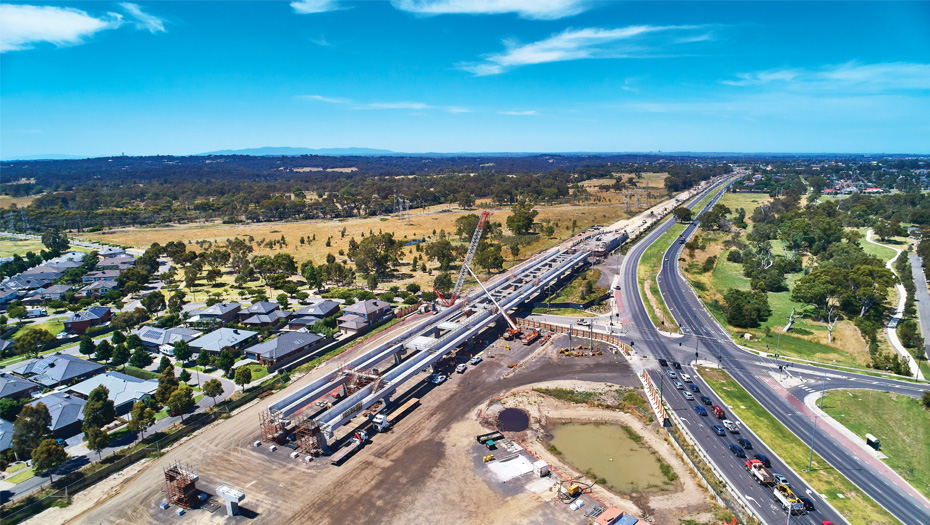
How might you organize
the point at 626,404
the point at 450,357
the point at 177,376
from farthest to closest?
the point at 450,357 < the point at 177,376 < the point at 626,404

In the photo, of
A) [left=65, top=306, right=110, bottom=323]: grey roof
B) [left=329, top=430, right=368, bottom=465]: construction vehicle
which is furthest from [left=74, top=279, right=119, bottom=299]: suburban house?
[left=329, top=430, right=368, bottom=465]: construction vehicle

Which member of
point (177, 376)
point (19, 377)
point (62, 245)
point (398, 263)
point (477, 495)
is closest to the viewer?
point (477, 495)

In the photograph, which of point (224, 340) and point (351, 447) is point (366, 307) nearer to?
point (224, 340)

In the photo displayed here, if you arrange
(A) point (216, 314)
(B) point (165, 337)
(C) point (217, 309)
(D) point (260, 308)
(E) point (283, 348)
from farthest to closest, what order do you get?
(C) point (217, 309) < (D) point (260, 308) < (A) point (216, 314) < (B) point (165, 337) < (E) point (283, 348)

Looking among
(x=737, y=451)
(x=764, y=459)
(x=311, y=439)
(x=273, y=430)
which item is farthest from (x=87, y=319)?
(x=764, y=459)

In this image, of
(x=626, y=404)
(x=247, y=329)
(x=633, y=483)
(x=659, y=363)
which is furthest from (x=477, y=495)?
(x=247, y=329)

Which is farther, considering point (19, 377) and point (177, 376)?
point (177, 376)

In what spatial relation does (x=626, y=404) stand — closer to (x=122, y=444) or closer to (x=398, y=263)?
(x=122, y=444)
